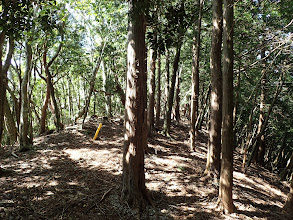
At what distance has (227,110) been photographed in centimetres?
478

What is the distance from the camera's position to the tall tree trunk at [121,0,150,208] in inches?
188

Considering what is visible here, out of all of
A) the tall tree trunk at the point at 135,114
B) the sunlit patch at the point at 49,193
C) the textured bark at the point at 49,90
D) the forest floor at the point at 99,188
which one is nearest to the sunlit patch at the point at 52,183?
the forest floor at the point at 99,188

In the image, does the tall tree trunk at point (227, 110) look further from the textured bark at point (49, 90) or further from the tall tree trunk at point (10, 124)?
the tall tree trunk at point (10, 124)

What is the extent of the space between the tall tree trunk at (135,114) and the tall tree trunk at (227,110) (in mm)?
1872

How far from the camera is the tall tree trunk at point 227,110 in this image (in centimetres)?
464

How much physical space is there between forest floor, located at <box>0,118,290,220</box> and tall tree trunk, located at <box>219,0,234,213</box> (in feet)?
1.92

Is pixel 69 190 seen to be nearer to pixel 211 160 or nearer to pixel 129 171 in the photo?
pixel 129 171

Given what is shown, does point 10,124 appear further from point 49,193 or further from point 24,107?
point 49,193

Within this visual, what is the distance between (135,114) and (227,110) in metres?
2.13

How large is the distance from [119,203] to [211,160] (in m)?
3.49

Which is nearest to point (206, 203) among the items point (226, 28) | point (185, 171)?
point (185, 171)

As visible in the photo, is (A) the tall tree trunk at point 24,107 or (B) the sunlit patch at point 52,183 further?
(A) the tall tree trunk at point 24,107

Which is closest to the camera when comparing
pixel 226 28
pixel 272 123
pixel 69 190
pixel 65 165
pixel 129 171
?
pixel 226 28

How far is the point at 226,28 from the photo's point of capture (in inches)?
181
